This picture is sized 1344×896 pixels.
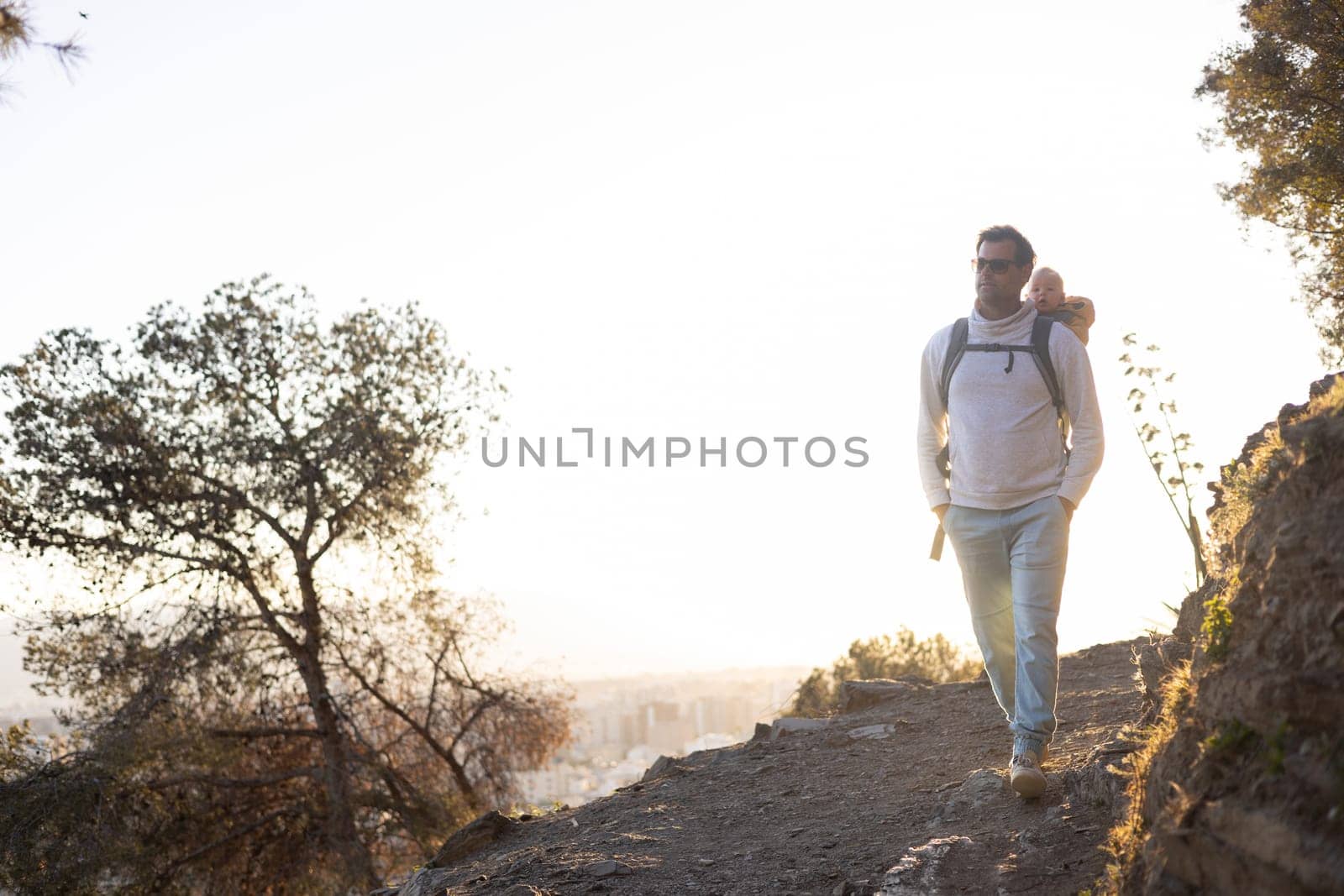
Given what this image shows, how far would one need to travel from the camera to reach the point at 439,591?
49.2ft

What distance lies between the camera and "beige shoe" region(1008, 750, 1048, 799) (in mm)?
4660

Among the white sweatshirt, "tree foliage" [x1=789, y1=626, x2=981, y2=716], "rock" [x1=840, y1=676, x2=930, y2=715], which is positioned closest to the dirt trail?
"rock" [x1=840, y1=676, x2=930, y2=715]

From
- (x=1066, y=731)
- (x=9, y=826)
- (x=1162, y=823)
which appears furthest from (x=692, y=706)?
(x=1162, y=823)

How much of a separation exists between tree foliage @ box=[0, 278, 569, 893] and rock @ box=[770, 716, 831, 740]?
6.66m

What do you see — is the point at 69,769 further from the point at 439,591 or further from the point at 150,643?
the point at 439,591

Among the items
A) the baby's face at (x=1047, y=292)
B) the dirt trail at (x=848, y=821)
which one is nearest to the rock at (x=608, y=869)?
the dirt trail at (x=848, y=821)

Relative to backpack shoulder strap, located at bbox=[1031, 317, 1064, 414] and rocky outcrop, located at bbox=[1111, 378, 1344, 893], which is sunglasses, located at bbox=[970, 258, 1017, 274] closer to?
backpack shoulder strap, located at bbox=[1031, 317, 1064, 414]

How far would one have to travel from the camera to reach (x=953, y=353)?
5172 mm

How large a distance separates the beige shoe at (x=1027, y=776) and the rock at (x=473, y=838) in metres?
3.14

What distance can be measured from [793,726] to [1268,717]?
17.7 ft

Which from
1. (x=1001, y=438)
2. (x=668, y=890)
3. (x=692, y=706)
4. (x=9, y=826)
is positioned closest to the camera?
(x=668, y=890)

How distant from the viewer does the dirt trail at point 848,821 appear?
4.15 metres

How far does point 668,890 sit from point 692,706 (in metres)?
34.2

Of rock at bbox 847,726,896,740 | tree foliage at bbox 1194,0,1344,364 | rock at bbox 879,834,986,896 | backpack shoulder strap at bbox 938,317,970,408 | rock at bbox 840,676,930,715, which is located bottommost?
rock at bbox 879,834,986,896
